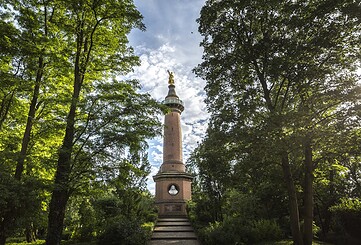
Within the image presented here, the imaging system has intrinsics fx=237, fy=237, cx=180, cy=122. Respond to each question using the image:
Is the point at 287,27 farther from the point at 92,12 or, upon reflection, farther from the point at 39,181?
the point at 39,181

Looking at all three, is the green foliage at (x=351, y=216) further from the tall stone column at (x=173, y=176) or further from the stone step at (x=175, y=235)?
the tall stone column at (x=173, y=176)

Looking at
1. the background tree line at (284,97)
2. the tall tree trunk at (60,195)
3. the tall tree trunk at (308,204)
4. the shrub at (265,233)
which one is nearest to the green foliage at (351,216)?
the background tree line at (284,97)

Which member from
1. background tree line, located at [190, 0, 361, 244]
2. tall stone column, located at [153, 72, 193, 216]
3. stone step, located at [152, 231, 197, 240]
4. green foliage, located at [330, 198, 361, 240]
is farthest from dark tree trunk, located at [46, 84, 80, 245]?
tall stone column, located at [153, 72, 193, 216]

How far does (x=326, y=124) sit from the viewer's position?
7.66 m

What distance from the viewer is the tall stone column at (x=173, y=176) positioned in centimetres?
2292

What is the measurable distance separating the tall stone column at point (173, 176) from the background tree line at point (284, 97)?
11.1m

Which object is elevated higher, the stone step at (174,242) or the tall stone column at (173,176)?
the tall stone column at (173,176)

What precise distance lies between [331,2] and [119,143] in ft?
26.4

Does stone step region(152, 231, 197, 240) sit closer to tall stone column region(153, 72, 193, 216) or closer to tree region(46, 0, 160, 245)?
tree region(46, 0, 160, 245)

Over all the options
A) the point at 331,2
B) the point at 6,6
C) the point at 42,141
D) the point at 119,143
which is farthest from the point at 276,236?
the point at 6,6

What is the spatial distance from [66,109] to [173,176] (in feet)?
49.1

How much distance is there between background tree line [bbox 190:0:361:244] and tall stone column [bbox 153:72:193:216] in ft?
36.6

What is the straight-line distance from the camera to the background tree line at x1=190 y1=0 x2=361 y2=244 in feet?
23.7

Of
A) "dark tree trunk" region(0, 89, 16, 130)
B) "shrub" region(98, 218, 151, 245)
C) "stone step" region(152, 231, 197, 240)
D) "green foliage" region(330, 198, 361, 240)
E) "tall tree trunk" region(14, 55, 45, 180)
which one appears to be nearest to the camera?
"tall tree trunk" region(14, 55, 45, 180)
